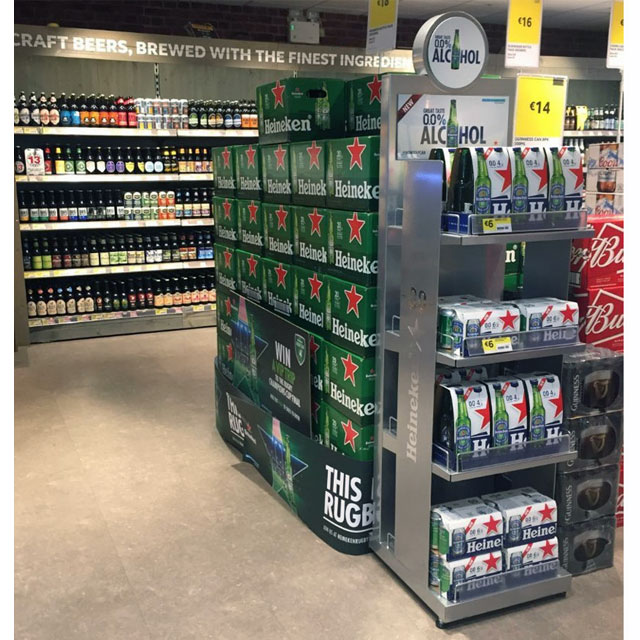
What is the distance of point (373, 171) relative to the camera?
2.86 m

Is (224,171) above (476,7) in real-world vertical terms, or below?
below

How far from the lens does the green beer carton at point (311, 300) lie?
3.30 meters

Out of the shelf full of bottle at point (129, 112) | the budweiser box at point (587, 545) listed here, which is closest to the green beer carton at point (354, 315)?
the budweiser box at point (587, 545)

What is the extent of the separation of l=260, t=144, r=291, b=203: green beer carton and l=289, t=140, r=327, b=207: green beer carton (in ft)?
0.22

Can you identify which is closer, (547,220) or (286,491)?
(547,220)

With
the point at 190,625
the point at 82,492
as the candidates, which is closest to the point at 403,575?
the point at 190,625

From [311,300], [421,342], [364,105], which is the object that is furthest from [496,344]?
[364,105]

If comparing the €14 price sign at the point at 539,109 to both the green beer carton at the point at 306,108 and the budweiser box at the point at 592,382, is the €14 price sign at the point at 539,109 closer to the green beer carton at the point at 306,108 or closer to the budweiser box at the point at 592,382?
the green beer carton at the point at 306,108

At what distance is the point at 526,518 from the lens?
9.06 feet

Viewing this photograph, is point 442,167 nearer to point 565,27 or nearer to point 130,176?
point 130,176

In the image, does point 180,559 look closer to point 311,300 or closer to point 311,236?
point 311,300

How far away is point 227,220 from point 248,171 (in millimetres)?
478

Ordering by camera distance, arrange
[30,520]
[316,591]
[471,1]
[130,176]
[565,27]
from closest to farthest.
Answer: [316,591]
[30,520]
[130,176]
[471,1]
[565,27]

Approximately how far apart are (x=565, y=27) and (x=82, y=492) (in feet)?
32.2
